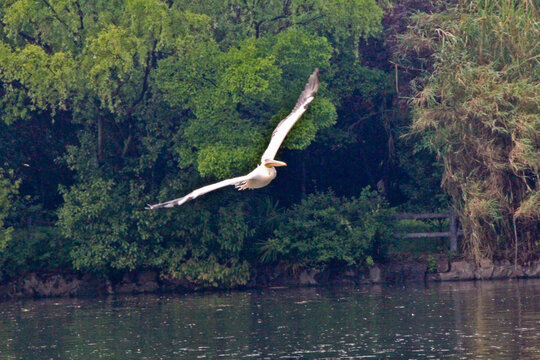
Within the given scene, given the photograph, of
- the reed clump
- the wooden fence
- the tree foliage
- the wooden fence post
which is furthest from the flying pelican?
the wooden fence post

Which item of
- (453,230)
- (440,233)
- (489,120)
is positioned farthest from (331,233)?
(489,120)

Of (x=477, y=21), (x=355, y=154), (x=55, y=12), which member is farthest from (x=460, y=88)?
(x=55, y=12)

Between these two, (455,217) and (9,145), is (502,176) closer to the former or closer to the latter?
(455,217)

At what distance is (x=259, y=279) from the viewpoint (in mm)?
33188

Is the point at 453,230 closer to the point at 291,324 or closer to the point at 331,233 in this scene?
the point at 331,233

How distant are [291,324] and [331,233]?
9.34m

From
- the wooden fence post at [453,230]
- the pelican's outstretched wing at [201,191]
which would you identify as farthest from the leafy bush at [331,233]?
the pelican's outstretched wing at [201,191]

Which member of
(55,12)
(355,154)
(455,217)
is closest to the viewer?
(55,12)

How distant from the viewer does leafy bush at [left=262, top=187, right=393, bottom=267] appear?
32.7 metres

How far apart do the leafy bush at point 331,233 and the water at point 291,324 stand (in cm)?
159

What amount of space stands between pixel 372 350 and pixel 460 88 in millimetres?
13872

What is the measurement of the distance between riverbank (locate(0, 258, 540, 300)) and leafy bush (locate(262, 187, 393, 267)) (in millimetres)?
444

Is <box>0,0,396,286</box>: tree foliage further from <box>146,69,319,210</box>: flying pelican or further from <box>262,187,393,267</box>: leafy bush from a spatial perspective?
<box>146,69,319,210</box>: flying pelican

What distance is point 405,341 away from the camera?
67.8ft
